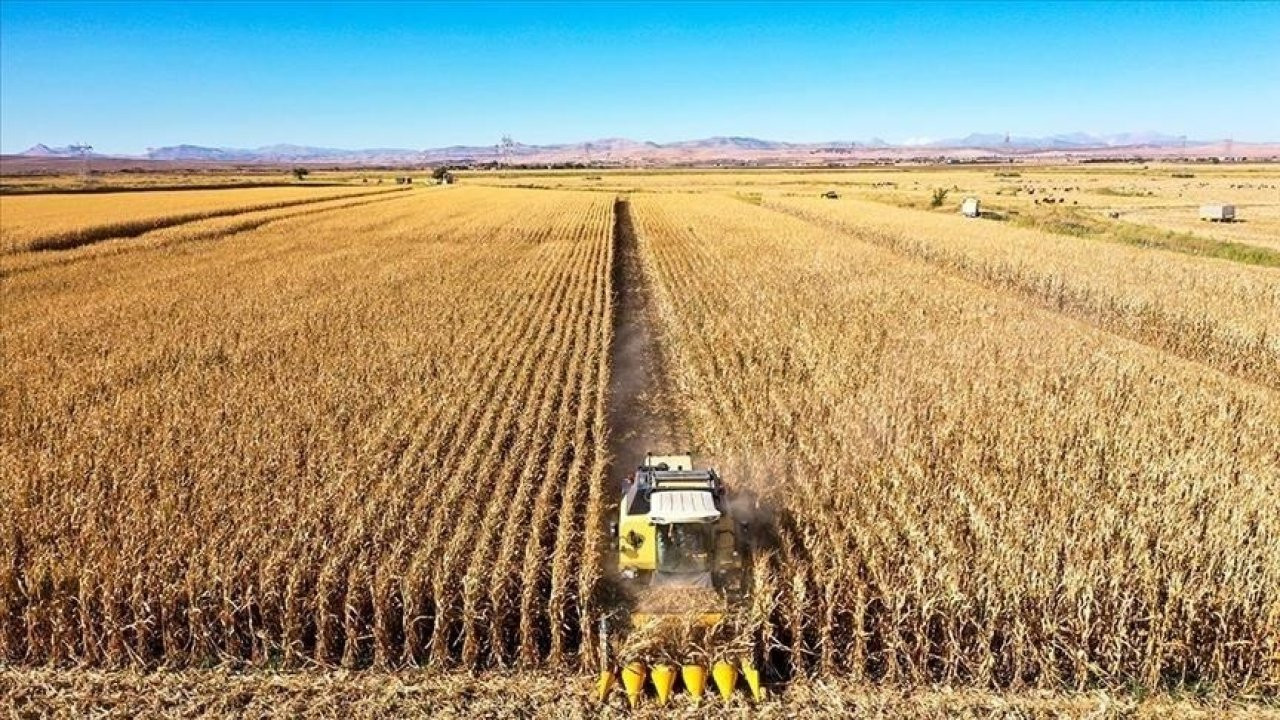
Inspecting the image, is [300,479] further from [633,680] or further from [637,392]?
[637,392]

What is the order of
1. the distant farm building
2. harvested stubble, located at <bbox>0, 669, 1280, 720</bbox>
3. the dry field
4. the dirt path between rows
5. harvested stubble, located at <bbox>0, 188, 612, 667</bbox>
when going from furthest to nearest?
the distant farm building → the dirt path between rows → harvested stubble, located at <bbox>0, 188, 612, 667</bbox> → the dry field → harvested stubble, located at <bbox>0, 669, 1280, 720</bbox>

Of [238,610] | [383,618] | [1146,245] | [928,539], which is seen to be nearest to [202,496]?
[238,610]

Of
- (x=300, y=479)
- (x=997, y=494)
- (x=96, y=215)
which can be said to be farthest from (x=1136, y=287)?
(x=96, y=215)

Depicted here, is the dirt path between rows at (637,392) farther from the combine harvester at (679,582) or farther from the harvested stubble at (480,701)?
→ the harvested stubble at (480,701)

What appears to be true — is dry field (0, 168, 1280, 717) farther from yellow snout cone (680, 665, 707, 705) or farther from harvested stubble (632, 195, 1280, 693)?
yellow snout cone (680, 665, 707, 705)

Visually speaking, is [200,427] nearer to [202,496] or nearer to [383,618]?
[202,496]

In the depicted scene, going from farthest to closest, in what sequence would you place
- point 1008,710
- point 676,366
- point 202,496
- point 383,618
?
point 676,366, point 202,496, point 383,618, point 1008,710

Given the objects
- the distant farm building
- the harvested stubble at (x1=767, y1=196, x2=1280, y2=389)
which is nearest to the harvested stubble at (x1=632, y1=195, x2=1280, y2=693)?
the harvested stubble at (x1=767, y1=196, x2=1280, y2=389)
